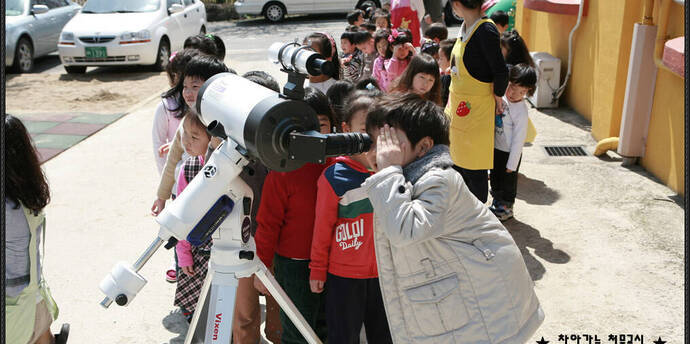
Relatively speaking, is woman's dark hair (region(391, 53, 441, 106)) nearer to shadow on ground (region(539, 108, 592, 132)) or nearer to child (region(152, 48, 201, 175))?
Answer: child (region(152, 48, 201, 175))

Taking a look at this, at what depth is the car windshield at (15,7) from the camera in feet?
38.4

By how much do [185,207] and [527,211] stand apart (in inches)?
143

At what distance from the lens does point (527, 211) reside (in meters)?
5.01

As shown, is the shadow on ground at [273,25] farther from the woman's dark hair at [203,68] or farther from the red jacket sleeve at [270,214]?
the red jacket sleeve at [270,214]

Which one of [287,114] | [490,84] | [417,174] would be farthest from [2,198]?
[490,84]

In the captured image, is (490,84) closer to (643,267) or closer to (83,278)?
(643,267)

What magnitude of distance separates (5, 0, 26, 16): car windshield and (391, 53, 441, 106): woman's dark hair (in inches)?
401

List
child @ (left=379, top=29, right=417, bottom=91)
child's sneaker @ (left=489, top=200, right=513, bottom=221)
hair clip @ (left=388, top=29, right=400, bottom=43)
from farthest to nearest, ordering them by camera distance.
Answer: hair clip @ (left=388, top=29, right=400, bottom=43) → child @ (left=379, top=29, right=417, bottom=91) → child's sneaker @ (left=489, top=200, right=513, bottom=221)

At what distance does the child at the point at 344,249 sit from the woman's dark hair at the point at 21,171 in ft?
3.69

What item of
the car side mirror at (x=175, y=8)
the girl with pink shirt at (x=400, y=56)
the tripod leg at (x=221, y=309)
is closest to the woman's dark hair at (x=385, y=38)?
the girl with pink shirt at (x=400, y=56)

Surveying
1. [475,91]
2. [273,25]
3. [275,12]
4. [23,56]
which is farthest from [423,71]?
[275,12]

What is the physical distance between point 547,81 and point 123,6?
801cm

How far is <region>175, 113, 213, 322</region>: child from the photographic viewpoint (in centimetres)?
294

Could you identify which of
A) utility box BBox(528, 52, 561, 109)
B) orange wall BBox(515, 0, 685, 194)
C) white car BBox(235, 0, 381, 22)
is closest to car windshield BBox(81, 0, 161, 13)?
orange wall BBox(515, 0, 685, 194)
